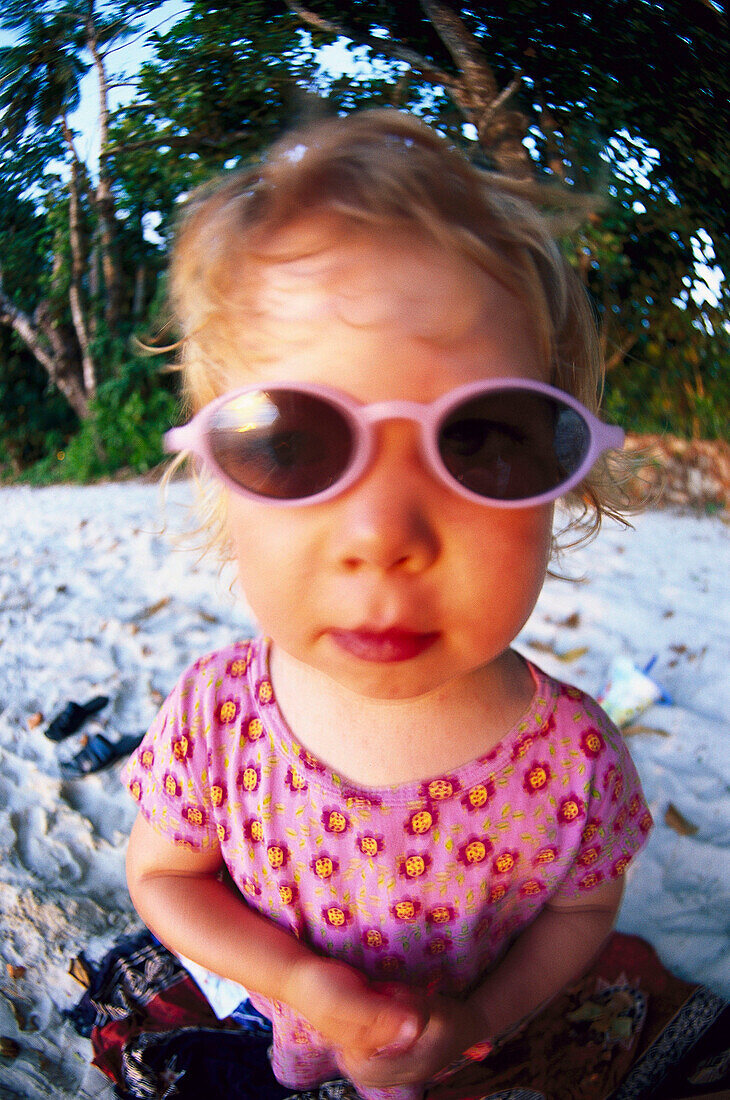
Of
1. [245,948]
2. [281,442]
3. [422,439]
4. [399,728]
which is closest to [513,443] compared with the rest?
[422,439]

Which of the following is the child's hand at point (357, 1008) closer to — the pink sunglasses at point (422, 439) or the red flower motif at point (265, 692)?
the red flower motif at point (265, 692)

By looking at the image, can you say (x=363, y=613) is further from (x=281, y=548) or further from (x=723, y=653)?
(x=723, y=653)

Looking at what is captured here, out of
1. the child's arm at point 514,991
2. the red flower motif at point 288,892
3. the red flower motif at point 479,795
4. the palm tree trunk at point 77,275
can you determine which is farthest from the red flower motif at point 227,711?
the palm tree trunk at point 77,275

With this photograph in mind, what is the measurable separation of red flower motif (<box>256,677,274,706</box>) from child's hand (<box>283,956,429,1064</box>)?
32 cm

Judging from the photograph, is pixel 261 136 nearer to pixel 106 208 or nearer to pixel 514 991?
pixel 106 208

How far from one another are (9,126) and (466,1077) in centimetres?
140

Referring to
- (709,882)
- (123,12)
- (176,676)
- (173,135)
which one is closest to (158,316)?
(173,135)

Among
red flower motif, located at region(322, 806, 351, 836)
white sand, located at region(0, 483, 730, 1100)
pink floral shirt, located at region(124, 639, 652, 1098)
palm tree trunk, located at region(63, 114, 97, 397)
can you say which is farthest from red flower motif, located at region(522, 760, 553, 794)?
palm tree trunk, located at region(63, 114, 97, 397)

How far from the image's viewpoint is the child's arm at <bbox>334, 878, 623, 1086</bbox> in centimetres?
79

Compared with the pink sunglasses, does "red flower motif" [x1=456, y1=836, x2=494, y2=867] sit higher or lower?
lower

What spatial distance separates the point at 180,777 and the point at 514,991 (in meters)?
0.51

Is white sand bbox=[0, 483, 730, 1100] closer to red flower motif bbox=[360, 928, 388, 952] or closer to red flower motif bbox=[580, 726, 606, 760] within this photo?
red flower motif bbox=[360, 928, 388, 952]

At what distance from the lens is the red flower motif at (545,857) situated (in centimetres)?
85

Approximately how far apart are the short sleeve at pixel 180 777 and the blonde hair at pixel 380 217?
0.43 metres
